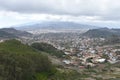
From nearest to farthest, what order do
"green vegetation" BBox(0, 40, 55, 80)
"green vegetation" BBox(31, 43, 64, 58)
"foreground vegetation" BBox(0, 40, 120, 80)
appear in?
"green vegetation" BBox(0, 40, 55, 80)
"foreground vegetation" BBox(0, 40, 120, 80)
"green vegetation" BBox(31, 43, 64, 58)

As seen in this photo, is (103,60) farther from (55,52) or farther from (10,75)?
(10,75)

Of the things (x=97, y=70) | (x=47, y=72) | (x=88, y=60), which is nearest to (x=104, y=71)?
(x=97, y=70)

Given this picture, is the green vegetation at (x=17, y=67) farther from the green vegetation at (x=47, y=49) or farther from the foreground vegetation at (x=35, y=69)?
the green vegetation at (x=47, y=49)

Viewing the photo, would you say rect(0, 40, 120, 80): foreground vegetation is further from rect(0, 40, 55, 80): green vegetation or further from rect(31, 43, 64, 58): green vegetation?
rect(31, 43, 64, 58): green vegetation

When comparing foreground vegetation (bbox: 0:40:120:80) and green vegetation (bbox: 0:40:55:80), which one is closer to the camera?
green vegetation (bbox: 0:40:55:80)

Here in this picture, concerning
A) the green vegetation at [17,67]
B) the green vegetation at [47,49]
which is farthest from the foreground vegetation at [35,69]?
the green vegetation at [47,49]

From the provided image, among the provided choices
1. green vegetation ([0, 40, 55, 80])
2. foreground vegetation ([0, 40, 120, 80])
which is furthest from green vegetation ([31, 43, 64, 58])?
green vegetation ([0, 40, 55, 80])

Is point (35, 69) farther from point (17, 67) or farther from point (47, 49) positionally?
point (47, 49)

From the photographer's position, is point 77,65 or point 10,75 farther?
point 77,65

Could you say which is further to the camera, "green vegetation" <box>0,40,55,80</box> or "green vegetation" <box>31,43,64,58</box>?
"green vegetation" <box>31,43,64,58</box>

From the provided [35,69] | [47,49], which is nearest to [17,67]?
[35,69]

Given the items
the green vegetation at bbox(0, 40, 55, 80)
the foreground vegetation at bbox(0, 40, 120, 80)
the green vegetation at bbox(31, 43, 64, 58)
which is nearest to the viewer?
the green vegetation at bbox(0, 40, 55, 80)
